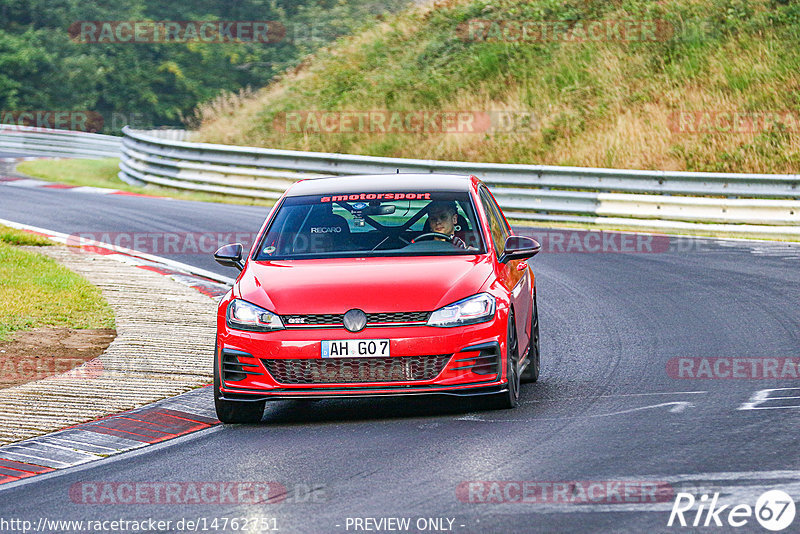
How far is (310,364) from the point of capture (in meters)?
8.03

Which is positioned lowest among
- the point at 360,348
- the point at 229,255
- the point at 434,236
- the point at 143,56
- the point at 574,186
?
the point at 360,348

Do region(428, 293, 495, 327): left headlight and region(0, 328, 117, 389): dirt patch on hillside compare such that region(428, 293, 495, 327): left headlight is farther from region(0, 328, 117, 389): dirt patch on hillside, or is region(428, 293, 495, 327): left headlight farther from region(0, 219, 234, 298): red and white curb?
region(0, 219, 234, 298): red and white curb

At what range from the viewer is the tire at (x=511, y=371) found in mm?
8258

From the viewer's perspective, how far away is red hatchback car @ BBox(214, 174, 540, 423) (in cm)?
797

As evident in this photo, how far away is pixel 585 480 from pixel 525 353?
9.46 ft

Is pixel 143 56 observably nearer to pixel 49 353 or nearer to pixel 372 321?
pixel 49 353

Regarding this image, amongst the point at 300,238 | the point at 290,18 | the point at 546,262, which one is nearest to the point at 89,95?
the point at 290,18

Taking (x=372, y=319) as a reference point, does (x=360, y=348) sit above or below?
below

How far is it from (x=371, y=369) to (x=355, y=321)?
0.32 metres

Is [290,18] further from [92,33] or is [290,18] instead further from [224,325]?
[224,325]

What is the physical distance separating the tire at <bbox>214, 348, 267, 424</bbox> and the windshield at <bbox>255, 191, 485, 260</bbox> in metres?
1.14

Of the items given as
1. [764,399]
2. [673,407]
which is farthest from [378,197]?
[764,399]

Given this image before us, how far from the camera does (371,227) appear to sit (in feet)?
30.3

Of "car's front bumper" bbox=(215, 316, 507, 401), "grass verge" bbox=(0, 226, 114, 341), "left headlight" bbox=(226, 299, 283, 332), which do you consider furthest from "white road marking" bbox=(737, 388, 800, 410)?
"grass verge" bbox=(0, 226, 114, 341)
